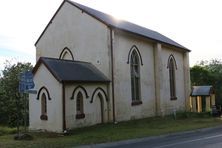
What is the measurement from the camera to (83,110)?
26688 millimetres

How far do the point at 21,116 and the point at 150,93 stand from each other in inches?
564

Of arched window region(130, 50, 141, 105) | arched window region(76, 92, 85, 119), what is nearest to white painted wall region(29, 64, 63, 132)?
arched window region(76, 92, 85, 119)

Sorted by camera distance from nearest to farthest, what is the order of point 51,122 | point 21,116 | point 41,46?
point 51,122 → point 41,46 → point 21,116

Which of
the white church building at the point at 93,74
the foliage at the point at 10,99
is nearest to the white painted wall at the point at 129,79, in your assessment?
the white church building at the point at 93,74

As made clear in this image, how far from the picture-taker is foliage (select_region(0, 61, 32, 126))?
4223cm

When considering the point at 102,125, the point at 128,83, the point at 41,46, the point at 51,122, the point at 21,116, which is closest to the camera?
the point at 51,122

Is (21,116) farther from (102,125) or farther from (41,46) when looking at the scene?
(102,125)

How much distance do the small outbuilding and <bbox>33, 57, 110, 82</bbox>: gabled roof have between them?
60.8ft

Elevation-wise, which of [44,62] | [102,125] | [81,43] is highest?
[81,43]

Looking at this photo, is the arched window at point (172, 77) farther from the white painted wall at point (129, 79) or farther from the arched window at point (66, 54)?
the arched window at point (66, 54)

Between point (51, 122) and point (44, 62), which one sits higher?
point (44, 62)

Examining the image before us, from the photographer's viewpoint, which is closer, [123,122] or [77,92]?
[77,92]

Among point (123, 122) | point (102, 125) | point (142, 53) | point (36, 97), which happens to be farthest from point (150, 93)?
point (36, 97)

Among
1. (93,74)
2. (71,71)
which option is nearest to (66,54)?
(93,74)
